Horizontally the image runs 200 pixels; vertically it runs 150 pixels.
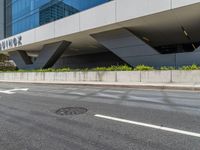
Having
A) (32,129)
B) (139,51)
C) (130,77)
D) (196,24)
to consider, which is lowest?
(32,129)

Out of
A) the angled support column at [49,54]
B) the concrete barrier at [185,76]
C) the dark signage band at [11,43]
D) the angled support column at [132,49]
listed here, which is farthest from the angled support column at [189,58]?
the dark signage band at [11,43]

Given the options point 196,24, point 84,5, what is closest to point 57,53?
point 84,5

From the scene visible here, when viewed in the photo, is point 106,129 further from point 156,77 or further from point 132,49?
point 132,49

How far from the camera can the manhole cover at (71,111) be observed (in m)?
7.37

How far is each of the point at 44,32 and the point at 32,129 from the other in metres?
22.9

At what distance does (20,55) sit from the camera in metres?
35.4

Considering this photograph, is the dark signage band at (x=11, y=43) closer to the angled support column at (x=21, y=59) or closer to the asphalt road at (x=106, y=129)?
the angled support column at (x=21, y=59)

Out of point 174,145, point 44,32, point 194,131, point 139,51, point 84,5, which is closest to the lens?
point 174,145

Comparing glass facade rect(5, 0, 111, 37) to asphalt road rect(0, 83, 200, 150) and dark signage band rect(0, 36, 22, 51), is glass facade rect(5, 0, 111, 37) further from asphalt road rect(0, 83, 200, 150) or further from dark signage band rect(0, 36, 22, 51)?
asphalt road rect(0, 83, 200, 150)

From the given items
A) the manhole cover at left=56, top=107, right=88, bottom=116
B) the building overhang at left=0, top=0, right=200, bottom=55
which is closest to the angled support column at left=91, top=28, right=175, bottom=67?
the building overhang at left=0, top=0, right=200, bottom=55

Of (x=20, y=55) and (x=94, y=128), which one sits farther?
(x=20, y=55)

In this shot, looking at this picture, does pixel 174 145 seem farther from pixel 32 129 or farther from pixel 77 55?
pixel 77 55

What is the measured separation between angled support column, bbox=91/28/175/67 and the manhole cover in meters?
12.1

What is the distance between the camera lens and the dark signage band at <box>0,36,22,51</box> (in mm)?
32037
